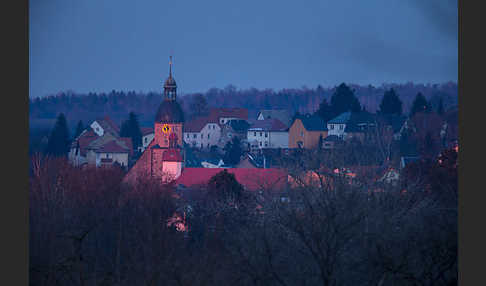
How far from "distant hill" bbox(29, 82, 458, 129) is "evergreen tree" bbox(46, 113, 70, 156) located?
0.56m

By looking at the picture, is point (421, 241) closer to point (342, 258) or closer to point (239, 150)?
point (342, 258)

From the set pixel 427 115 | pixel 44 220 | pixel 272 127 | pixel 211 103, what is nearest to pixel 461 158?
pixel 44 220

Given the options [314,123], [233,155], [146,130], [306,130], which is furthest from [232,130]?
A: [233,155]

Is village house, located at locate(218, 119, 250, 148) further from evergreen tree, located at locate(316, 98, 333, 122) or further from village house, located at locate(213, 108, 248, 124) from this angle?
evergreen tree, located at locate(316, 98, 333, 122)

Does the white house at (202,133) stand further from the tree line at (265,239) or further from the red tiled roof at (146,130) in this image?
the tree line at (265,239)

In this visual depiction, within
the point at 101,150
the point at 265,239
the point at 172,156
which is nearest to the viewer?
the point at 265,239

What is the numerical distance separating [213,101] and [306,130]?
16495 millimetres

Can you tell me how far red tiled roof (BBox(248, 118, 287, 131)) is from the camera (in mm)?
40044

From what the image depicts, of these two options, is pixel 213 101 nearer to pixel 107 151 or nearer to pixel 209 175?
pixel 107 151

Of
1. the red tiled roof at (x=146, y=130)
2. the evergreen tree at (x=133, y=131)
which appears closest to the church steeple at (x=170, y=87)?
the evergreen tree at (x=133, y=131)

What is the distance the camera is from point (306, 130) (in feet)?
121

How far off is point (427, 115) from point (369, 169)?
17127 millimetres

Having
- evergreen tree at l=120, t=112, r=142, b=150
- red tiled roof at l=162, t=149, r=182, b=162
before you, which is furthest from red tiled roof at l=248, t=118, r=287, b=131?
red tiled roof at l=162, t=149, r=182, b=162

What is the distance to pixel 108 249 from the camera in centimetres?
1068
